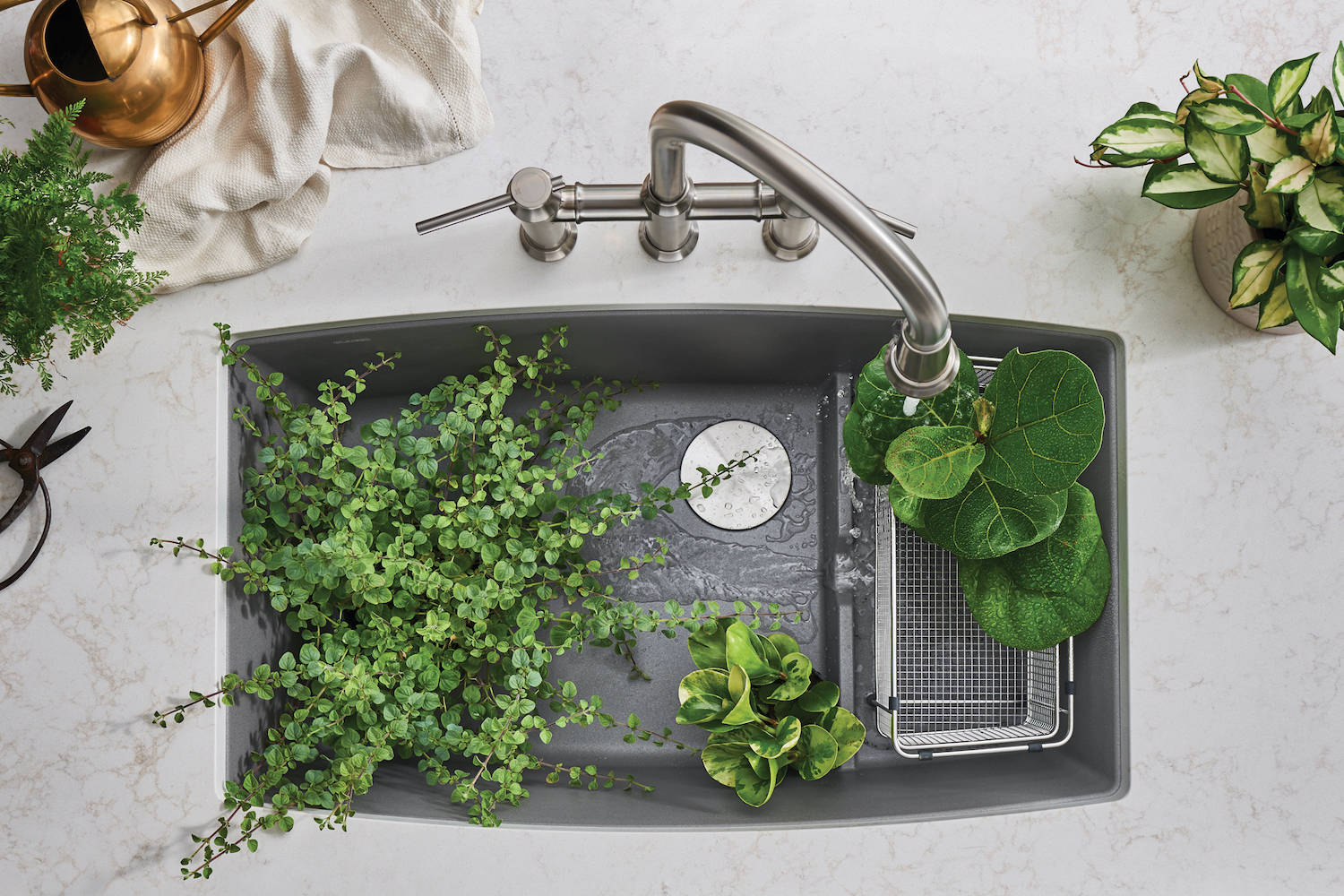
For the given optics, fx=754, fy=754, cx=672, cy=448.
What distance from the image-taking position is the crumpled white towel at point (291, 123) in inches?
37.9

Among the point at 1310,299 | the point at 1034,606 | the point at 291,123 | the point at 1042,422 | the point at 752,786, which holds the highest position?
the point at 291,123

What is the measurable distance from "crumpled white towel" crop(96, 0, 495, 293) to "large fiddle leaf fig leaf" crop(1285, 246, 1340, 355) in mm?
988

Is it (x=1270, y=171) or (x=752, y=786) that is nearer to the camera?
(x=1270, y=171)

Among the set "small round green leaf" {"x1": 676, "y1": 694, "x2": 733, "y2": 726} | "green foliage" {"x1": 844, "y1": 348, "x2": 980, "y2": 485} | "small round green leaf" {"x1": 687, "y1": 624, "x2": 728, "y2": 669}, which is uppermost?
"green foliage" {"x1": 844, "y1": 348, "x2": 980, "y2": 485}

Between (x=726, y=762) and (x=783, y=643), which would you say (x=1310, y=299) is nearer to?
(x=783, y=643)

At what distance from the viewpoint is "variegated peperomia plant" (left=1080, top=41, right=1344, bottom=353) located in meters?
0.80

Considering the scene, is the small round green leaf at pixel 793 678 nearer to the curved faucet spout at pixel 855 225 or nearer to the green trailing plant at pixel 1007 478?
the green trailing plant at pixel 1007 478

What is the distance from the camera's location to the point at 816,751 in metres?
1.01

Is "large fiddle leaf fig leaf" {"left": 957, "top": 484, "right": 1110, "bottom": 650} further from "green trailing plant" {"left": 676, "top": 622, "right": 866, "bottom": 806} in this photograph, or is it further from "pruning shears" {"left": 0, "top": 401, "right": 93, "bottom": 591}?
"pruning shears" {"left": 0, "top": 401, "right": 93, "bottom": 591}

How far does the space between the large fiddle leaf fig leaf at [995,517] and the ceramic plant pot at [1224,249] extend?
35 centimetres

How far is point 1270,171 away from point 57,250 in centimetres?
131

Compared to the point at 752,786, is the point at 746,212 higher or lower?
higher

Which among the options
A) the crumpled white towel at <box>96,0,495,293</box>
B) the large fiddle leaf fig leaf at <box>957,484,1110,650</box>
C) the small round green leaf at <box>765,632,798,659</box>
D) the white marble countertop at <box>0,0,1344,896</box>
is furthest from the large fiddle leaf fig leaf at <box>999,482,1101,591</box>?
the crumpled white towel at <box>96,0,495,293</box>

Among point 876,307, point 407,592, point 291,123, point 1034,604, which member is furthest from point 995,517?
point 291,123
